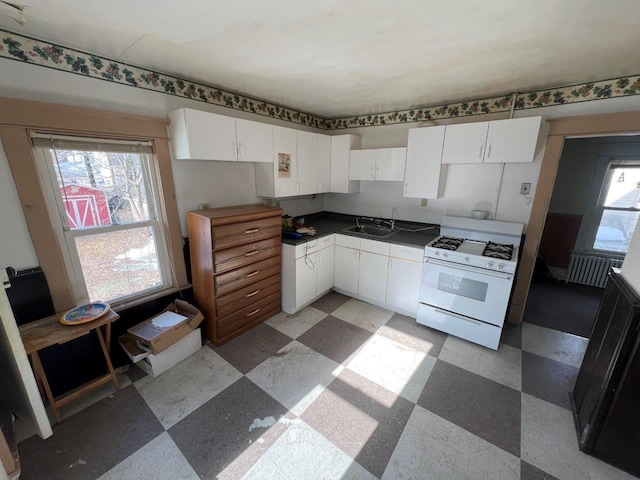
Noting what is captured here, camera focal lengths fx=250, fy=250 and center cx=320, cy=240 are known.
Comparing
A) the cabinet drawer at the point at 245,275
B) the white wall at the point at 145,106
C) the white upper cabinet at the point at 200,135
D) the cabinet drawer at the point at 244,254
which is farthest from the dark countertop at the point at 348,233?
the white upper cabinet at the point at 200,135

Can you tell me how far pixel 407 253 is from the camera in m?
2.79

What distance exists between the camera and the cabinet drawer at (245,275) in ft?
7.68

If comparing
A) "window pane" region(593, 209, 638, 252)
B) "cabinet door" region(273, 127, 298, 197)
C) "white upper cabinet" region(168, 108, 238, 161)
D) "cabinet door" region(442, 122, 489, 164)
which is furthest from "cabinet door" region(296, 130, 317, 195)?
"window pane" region(593, 209, 638, 252)

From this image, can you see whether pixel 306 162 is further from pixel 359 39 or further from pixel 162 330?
pixel 162 330

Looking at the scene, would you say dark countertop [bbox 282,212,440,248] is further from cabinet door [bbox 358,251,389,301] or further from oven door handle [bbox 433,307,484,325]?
oven door handle [bbox 433,307,484,325]

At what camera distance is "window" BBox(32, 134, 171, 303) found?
1765 mm

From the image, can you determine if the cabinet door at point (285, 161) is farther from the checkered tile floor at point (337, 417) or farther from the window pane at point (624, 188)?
the window pane at point (624, 188)

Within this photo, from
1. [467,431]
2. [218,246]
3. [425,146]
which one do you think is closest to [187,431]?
[218,246]

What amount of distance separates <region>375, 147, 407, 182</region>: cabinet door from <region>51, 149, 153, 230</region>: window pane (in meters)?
2.51

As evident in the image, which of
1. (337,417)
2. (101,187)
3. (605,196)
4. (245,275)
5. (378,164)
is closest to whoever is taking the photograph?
(337,417)

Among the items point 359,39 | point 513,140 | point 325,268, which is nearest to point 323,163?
point 325,268

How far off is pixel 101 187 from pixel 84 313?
950 millimetres

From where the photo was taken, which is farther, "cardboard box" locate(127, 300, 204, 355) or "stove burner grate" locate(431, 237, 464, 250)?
"stove burner grate" locate(431, 237, 464, 250)

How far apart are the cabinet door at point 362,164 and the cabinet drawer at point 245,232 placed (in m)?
1.32
